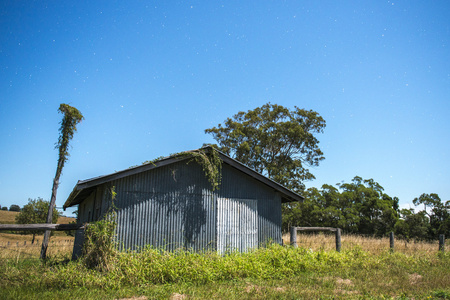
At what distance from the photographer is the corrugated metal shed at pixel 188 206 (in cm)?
1041

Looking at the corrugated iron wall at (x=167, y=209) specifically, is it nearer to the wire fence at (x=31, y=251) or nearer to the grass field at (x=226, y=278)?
the grass field at (x=226, y=278)

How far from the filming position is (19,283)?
770 centimetres

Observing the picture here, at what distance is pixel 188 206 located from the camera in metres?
11.4

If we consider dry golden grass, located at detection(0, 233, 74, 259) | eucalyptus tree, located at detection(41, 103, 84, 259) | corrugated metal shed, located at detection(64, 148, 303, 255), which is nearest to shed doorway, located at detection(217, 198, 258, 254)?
corrugated metal shed, located at detection(64, 148, 303, 255)

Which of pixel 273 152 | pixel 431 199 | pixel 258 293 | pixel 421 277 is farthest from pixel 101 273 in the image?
pixel 431 199

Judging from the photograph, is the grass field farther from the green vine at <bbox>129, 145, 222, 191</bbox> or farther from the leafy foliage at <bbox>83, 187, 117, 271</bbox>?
the green vine at <bbox>129, 145, 222, 191</bbox>

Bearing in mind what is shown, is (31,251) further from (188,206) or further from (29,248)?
(188,206)

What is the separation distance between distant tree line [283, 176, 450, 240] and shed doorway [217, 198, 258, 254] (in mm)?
18795

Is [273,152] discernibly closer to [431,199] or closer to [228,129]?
[228,129]

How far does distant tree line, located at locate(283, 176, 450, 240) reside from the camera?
1176 inches

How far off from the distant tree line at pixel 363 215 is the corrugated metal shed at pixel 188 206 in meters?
18.6

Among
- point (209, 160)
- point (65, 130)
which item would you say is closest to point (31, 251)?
point (65, 130)

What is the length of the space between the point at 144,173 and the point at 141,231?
2015 mm

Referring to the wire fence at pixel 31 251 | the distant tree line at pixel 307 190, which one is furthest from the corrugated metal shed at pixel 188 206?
the distant tree line at pixel 307 190
